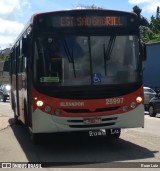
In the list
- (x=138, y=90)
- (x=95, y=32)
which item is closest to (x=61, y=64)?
(x=95, y=32)

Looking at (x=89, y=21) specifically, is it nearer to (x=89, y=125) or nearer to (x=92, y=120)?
(x=92, y=120)

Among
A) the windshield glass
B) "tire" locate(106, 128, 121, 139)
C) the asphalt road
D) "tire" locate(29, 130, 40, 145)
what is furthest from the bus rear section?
"tire" locate(106, 128, 121, 139)

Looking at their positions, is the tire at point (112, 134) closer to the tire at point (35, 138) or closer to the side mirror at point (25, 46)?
the tire at point (35, 138)

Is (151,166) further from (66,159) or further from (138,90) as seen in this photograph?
(138,90)

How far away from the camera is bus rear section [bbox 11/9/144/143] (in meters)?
10.5

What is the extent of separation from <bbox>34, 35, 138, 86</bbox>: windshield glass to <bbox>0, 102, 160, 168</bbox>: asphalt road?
1614 millimetres

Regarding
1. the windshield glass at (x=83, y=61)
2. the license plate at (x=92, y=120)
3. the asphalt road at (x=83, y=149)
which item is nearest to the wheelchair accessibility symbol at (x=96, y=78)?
the windshield glass at (x=83, y=61)

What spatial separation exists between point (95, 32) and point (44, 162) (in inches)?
130

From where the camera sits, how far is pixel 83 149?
1117 centimetres

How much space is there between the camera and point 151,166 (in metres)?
8.70

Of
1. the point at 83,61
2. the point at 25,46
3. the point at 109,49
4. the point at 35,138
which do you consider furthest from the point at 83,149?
the point at 25,46

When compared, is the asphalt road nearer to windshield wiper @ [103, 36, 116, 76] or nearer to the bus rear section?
the bus rear section

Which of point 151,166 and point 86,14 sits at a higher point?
point 86,14

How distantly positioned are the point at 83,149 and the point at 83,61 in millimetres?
2141
